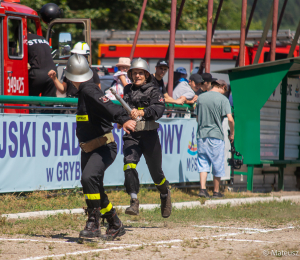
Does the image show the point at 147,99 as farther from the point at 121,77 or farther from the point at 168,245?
the point at 121,77

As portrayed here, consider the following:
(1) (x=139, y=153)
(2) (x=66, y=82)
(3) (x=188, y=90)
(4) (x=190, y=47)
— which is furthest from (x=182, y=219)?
(4) (x=190, y=47)

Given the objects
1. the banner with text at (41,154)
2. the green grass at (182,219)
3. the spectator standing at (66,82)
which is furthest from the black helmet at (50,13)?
the green grass at (182,219)

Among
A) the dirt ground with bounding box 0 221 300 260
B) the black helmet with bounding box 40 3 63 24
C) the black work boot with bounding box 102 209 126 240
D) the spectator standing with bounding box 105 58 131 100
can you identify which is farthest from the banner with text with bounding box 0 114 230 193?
the black helmet with bounding box 40 3 63 24

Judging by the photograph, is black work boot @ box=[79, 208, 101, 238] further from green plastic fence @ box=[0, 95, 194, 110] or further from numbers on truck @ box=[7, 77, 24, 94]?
numbers on truck @ box=[7, 77, 24, 94]

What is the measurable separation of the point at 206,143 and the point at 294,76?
11.5 ft

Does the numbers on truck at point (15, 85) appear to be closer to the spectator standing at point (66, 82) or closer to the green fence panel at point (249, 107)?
the spectator standing at point (66, 82)

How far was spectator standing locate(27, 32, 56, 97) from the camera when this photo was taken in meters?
9.55

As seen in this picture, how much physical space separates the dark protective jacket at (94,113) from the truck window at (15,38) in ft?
14.4

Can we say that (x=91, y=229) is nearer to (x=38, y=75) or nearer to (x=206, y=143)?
(x=206, y=143)

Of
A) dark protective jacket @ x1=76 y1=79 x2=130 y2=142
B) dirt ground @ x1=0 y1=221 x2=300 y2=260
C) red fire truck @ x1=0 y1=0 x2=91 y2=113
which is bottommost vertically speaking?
dirt ground @ x1=0 y1=221 x2=300 y2=260

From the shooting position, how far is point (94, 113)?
5289 millimetres

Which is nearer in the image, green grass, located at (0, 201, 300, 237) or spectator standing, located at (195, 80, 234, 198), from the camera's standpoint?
green grass, located at (0, 201, 300, 237)

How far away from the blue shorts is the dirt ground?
2919mm

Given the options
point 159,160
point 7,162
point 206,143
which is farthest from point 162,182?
point 206,143
